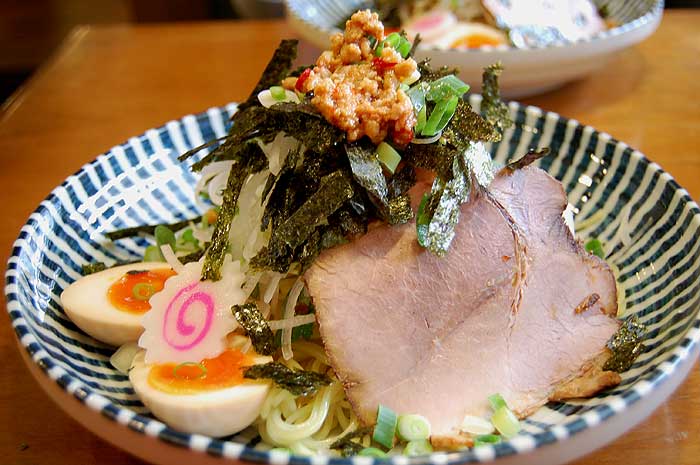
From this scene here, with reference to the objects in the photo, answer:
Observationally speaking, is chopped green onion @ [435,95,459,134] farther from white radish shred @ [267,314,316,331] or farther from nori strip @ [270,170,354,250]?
white radish shred @ [267,314,316,331]

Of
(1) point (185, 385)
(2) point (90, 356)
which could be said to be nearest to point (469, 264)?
(1) point (185, 385)

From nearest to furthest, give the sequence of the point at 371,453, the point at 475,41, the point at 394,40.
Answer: the point at 371,453, the point at 394,40, the point at 475,41

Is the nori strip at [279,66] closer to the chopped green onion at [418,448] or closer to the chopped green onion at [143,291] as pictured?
the chopped green onion at [143,291]

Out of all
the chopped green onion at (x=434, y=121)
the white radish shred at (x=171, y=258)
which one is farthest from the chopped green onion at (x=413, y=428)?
the white radish shred at (x=171, y=258)

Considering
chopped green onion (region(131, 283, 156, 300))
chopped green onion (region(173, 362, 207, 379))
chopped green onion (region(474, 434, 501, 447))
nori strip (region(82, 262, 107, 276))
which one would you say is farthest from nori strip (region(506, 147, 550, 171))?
nori strip (region(82, 262, 107, 276))

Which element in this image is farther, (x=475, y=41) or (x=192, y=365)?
(x=475, y=41)

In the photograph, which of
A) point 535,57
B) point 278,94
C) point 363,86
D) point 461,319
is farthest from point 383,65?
point 535,57

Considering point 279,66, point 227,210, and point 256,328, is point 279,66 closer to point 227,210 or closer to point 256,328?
point 227,210
